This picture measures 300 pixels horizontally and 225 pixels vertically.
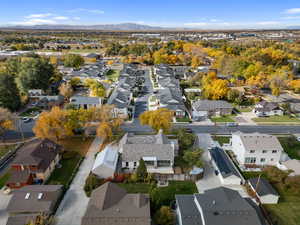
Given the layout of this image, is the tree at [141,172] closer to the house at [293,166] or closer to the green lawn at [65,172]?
the green lawn at [65,172]

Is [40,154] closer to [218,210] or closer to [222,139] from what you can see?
[218,210]

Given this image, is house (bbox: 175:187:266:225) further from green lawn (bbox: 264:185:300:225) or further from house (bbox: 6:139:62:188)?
house (bbox: 6:139:62:188)

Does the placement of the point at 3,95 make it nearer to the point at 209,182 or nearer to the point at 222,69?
the point at 209,182

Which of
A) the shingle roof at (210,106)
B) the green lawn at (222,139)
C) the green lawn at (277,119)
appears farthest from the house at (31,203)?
the green lawn at (277,119)

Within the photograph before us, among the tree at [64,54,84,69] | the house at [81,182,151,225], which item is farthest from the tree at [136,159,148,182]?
the tree at [64,54,84,69]

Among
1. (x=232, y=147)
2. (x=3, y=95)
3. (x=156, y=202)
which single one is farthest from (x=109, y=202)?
(x=3, y=95)

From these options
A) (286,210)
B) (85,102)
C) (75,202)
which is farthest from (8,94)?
(286,210)
